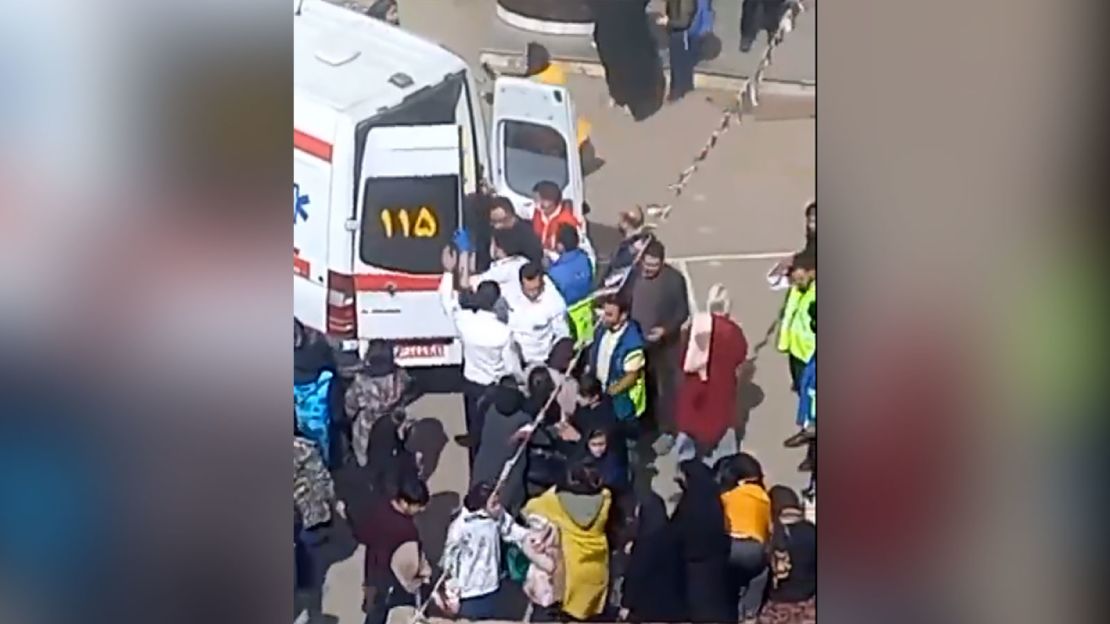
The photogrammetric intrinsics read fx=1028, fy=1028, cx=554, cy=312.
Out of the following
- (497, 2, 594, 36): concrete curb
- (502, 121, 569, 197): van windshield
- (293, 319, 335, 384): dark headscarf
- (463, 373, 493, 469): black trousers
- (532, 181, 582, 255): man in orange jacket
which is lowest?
(463, 373, 493, 469): black trousers

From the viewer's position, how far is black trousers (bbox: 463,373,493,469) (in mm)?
869

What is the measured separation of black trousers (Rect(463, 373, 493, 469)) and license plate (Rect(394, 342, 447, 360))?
3 centimetres

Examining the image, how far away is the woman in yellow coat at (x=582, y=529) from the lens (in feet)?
2.85

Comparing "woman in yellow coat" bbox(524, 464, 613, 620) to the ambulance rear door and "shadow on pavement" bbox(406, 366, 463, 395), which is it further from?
the ambulance rear door

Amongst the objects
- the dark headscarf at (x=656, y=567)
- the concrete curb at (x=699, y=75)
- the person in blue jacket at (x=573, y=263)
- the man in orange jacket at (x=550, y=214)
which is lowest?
the dark headscarf at (x=656, y=567)

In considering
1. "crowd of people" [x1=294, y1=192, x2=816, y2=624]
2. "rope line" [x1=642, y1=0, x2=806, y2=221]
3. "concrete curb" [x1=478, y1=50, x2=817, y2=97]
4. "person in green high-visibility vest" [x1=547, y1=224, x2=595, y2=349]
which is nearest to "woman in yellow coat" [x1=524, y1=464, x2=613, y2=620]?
"crowd of people" [x1=294, y1=192, x2=816, y2=624]

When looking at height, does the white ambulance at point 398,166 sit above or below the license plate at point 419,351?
above

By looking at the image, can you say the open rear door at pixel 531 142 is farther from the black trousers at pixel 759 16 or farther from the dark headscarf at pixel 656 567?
the dark headscarf at pixel 656 567

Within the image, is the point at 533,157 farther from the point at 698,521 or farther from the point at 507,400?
the point at 698,521

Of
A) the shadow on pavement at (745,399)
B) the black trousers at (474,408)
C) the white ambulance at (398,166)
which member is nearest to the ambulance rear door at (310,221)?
the white ambulance at (398,166)

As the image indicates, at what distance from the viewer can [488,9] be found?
859mm
